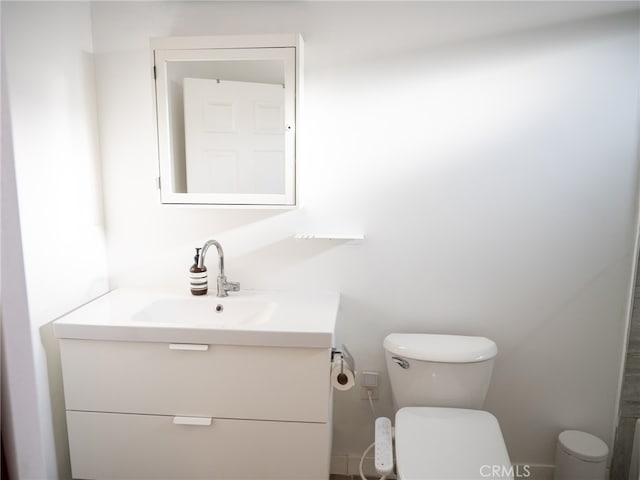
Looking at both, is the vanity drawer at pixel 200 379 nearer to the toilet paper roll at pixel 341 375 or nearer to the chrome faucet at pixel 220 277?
the toilet paper roll at pixel 341 375

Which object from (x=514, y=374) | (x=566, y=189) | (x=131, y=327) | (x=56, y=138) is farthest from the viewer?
(x=514, y=374)

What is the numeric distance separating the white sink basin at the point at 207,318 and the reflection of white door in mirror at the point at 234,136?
1.49ft

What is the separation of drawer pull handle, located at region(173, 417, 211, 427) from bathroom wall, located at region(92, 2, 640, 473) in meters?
0.60

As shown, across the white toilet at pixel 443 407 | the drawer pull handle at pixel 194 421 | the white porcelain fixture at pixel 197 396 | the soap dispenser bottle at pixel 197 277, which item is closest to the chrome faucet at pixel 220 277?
the soap dispenser bottle at pixel 197 277

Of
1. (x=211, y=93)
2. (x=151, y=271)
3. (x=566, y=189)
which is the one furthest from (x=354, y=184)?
(x=151, y=271)

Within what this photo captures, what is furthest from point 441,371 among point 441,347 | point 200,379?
point 200,379

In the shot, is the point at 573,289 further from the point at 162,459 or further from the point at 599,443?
the point at 162,459

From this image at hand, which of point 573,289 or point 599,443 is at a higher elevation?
point 573,289

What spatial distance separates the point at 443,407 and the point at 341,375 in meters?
0.45

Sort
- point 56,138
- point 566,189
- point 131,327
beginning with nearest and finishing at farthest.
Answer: point 131,327
point 56,138
point 566,189

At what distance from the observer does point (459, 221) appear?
1.75 m

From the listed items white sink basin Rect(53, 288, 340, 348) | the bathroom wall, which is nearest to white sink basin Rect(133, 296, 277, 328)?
white sink basin Rect(53, 288, 340, 348)

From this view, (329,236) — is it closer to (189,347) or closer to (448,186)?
(448,186)

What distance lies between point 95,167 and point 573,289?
2.07 m
